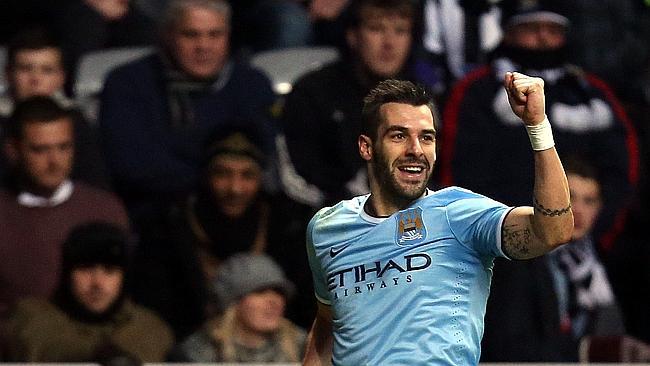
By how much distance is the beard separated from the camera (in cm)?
525

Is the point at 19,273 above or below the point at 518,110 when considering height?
below

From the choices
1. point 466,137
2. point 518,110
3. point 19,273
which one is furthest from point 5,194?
point 518,110

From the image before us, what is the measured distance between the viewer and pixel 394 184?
5.28 meters

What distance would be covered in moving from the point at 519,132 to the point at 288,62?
1507 millimetres

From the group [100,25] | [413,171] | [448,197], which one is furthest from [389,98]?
[100,25]

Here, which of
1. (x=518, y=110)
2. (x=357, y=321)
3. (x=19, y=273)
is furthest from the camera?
(x=19, y=273)

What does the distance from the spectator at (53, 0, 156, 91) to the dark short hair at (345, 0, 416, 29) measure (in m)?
1.38

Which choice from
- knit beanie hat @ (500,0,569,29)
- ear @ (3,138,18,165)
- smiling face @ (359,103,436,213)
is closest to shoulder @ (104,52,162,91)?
ear @ (3,138,18,165)

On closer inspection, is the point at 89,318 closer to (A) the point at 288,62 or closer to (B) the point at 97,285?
(B) the point at 97,285

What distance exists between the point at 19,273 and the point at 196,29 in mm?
1715

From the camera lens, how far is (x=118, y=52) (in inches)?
380

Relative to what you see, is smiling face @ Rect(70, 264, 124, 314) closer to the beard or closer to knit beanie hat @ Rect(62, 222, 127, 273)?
knit beanie hat @ Rect(62, 222, 127, 273)

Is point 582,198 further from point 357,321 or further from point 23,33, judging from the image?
point 357,321

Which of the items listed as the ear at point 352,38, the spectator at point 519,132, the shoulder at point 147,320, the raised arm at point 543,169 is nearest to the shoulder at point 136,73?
the ear at point 352,38
